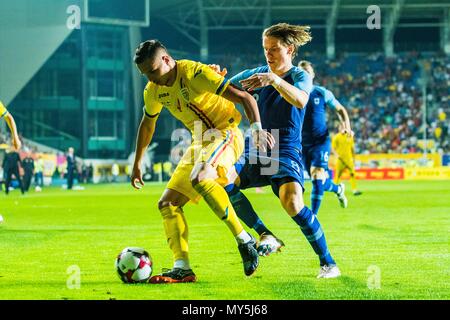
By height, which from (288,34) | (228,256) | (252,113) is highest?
(288,34)

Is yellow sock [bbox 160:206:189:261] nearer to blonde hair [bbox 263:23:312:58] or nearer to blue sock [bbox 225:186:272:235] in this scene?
blue sock [bbox 225:186:272:235]

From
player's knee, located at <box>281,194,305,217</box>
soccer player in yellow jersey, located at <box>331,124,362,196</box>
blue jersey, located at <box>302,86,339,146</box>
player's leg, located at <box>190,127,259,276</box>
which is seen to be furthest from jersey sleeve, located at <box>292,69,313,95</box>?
soccer player in yellow jersey, located at <box>331,124,362,196</box>

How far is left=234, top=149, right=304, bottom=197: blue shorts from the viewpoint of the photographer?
705cm

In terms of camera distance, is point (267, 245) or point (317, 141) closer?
point (267, 245)

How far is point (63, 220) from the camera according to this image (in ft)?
50.2

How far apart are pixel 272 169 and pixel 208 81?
107 centimetres

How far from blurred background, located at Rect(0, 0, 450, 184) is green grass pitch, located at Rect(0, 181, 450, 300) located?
28271 mm

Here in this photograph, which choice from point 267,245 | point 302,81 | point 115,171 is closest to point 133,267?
point 267,245

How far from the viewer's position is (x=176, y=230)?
6.78 metres

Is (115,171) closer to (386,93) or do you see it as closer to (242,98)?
(386,93)

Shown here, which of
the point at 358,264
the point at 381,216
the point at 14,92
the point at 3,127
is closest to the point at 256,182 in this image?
the point at 358,264

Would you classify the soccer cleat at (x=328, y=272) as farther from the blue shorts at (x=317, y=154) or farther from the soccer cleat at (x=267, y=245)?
the blue shorts at (x=317, y=154)

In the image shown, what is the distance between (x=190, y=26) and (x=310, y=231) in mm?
40819
